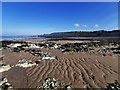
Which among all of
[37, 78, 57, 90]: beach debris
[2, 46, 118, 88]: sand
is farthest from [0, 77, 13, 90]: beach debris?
[37, 78, 57, 90]: beach debris

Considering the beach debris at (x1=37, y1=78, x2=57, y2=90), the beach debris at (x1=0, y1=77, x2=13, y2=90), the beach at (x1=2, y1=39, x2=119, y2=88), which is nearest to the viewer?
the beach debris at (x1=37, y1=78, x2=57, y2=90)

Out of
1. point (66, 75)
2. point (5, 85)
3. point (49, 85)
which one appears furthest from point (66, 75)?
point (5, 85)

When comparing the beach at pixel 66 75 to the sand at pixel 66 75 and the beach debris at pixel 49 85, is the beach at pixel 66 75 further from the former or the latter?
the beach debris at pixel 49 85

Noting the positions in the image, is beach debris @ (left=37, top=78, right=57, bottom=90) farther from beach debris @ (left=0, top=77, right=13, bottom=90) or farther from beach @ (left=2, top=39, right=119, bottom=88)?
beach debris @ (left=0, top=77, right=13, bottom=90)

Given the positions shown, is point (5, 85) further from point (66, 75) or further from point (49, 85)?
point (66, 75)

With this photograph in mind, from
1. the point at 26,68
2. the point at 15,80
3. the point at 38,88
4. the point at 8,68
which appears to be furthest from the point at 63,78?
the point at 8,68

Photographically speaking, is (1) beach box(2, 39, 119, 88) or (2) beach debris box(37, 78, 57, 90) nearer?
(2) beach debris box(37, 78, 57, 90)

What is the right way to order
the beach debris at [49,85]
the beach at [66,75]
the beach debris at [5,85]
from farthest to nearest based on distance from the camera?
the beach at [66,75], the beach debris at [5,85], the beach debris at [49,85]

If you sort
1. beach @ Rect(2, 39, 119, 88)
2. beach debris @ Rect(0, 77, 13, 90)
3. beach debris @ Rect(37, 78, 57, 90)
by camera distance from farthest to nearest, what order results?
beach @ Rect(2, 39, 119, 88)
beach debris @ Rect(0, 77, 13, 90)
beach debris @ Rect(37, 78, 57, 90)

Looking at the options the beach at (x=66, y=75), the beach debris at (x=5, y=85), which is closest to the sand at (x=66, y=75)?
the beach at (x=66, y=75)

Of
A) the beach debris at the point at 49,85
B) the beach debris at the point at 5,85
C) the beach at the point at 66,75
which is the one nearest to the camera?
the beach debris at the point at 49,85

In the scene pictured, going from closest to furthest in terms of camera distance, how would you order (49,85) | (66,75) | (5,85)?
(49,85)
(5,85)
(66,75)
